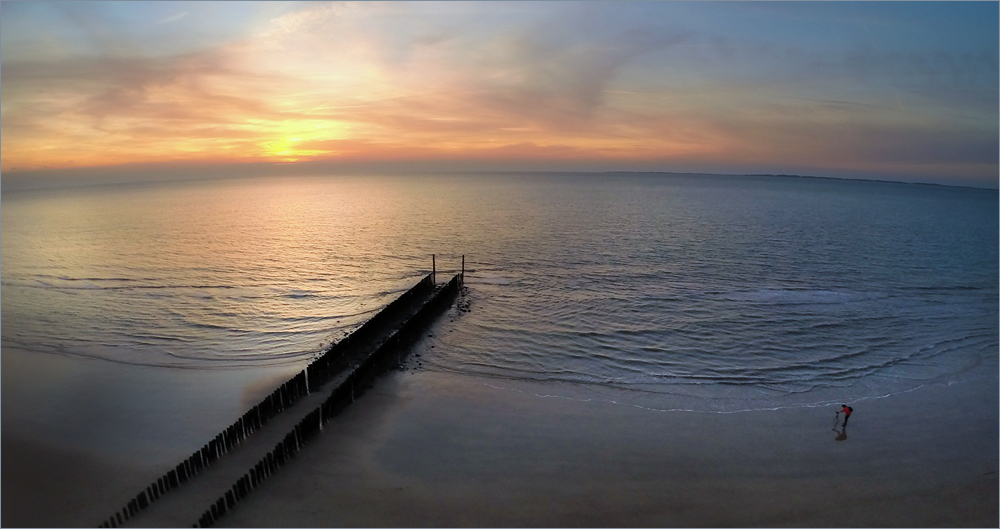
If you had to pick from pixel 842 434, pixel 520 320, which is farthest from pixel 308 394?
pixel 842 434

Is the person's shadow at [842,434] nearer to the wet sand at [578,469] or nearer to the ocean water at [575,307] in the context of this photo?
the wet sand at [578,469]

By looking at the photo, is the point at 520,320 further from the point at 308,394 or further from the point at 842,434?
the point at 842,434

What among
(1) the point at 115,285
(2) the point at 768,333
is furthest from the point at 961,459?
(1) the point at 115,285

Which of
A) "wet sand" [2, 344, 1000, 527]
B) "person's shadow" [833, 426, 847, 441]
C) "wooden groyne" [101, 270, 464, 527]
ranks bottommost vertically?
"wet sand" [2, 344, 1000, 527]

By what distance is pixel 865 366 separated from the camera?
2173 centimetres

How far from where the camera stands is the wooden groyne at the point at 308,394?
11992 mm

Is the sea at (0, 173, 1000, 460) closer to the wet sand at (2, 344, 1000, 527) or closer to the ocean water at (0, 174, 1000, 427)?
the ocean water at (0, 174, 1000, 427)

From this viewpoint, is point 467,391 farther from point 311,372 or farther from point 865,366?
point 865,366

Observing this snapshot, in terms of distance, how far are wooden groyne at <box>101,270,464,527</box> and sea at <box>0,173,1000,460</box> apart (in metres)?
1.60

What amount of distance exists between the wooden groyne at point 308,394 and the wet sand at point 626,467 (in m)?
0.41

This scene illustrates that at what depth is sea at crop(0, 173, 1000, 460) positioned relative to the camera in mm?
19109

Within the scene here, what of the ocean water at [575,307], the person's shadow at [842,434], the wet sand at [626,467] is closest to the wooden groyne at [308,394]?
the wet sand at [626,467]

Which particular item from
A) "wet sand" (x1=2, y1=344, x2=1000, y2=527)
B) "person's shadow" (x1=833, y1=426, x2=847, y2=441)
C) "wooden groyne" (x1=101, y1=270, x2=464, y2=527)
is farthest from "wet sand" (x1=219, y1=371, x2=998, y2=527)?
"wooden groyne" (x1=101, y1=270, x2=464, y2=527)

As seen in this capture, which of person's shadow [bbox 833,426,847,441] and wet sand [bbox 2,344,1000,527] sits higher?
person's shadow [bbox 833,426,847,441]
